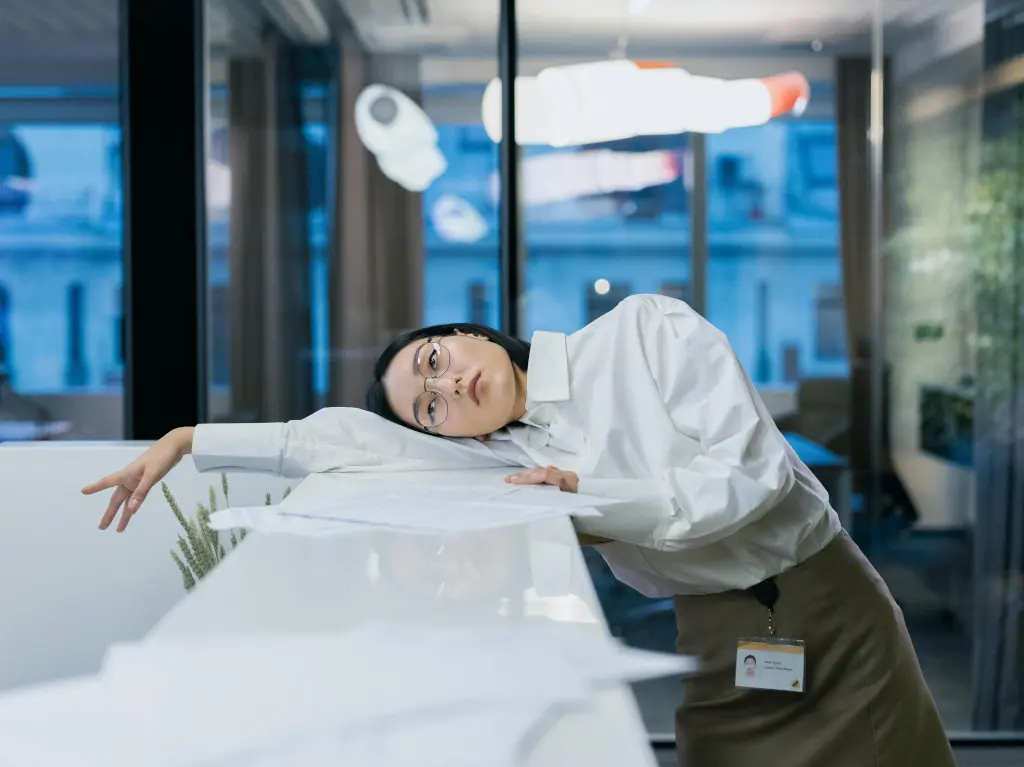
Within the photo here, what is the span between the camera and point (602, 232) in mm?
3182

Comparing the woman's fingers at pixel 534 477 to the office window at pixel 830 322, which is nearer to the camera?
the woman's fingers at pixel 534 477

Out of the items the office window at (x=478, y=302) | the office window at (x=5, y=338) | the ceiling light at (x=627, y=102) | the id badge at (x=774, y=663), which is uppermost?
the ceiling light at (x=627, y=102)

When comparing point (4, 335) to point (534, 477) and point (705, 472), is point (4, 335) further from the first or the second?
point (705, 472)

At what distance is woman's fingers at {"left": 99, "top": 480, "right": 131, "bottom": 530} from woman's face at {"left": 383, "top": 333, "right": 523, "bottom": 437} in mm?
420

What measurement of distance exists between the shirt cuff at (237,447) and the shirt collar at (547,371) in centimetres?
40

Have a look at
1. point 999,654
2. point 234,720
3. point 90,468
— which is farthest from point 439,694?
point 999,654

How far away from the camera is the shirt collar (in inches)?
58.4

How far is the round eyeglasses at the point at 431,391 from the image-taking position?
4.71 feet

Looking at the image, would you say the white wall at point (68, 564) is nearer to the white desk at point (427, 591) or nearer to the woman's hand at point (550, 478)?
the woman's hand at point (550, 478)

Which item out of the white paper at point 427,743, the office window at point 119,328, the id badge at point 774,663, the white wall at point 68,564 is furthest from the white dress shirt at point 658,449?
the office window at point 119,328

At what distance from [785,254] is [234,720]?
2.92m

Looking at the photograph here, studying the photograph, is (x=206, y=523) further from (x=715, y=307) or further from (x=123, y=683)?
(x=715, y=307)

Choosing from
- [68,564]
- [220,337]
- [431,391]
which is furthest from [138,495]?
[220,337]

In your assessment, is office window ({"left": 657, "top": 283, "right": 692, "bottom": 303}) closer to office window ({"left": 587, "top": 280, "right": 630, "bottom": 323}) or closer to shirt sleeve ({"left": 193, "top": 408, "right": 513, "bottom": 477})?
office window ({"left": 587, "top": 280, "right": 630, "bottom": 323})
